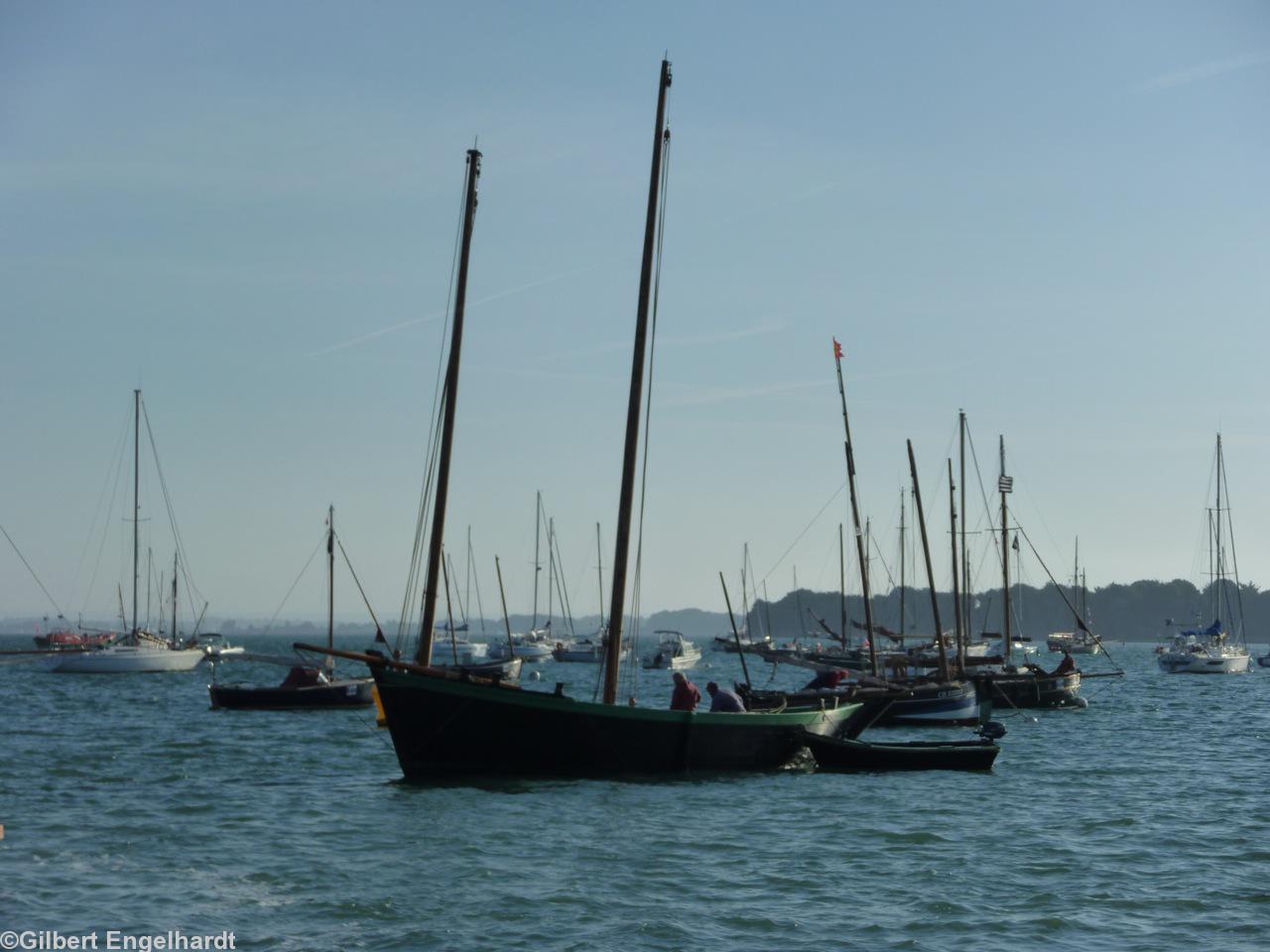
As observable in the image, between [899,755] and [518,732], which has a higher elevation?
[518,732]

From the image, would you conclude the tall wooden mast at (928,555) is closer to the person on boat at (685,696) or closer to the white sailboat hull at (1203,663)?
the person on boat at (685,696)

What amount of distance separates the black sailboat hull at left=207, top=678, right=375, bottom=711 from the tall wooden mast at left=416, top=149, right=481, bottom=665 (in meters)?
24.0

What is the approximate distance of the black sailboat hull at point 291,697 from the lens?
51.6 meters

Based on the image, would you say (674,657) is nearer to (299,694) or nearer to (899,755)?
(299,694)

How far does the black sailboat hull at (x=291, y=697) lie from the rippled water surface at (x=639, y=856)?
54.3ft

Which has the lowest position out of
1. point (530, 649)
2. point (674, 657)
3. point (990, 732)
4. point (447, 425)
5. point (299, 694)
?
point (674, 657)

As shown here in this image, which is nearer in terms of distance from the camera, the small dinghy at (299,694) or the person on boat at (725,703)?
the person on boat at (725,703)

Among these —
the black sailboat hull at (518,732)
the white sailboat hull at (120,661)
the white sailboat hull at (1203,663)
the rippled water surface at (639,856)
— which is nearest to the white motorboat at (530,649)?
the white sailboat hull at (120,661)

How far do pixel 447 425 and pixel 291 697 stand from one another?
24843 mm

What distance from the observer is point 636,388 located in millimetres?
28906

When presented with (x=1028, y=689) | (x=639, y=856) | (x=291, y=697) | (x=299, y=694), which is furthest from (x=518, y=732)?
(x=1028, y=689)

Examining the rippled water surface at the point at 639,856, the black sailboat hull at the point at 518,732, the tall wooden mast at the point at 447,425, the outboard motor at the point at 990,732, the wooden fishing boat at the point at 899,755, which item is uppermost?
the tall wooden mast at the point at 447,425

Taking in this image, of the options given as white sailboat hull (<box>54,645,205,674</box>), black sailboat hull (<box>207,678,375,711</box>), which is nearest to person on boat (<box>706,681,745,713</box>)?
black sailboat hull (<box>207,678,375,711</box>)

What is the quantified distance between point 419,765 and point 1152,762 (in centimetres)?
1895
